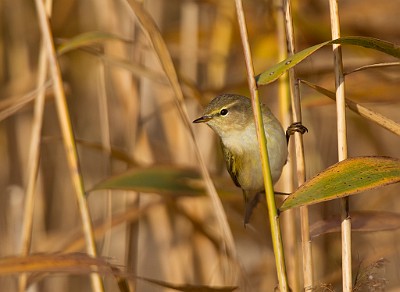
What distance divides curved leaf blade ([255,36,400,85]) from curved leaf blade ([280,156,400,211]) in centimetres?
20

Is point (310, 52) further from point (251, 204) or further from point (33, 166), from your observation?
point (251, 204)

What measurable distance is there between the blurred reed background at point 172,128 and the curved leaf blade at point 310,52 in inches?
22.5

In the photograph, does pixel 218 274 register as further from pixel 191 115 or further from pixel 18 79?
pixel 18 79

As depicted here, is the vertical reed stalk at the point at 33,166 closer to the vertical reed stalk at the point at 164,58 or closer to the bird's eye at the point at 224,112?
the vertical reed stalk at the point at 164,58

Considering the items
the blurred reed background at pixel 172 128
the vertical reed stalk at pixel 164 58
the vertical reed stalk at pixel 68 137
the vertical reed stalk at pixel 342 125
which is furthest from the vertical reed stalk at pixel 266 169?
the blurred reed background at pixel 172 128

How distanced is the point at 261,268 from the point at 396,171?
141 cm

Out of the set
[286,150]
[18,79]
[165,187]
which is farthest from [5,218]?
[286,150]

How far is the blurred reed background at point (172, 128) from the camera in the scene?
6.89 ft

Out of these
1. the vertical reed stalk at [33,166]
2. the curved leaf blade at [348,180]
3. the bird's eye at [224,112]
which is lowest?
the curved leaf blade at [348,180]

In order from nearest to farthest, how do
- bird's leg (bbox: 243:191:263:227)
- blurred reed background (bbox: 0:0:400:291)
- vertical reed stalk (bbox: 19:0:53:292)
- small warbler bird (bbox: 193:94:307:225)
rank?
vertical reed stalk (bbox: 19:0:53:292)
small warbler bird (bbox: 193:94:307:225)
bird's leg (bbox: 243:191:263:227)
blurred reed background (bbox: 0:0:400:291)

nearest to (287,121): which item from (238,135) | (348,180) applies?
(238,135)

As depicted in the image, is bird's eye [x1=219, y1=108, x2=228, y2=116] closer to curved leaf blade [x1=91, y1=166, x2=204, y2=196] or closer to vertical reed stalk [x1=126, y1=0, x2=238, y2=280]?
curved leaf blade [x1=91, y1=166, x2=204, y2=196]

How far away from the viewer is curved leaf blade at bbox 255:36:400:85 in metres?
1.17

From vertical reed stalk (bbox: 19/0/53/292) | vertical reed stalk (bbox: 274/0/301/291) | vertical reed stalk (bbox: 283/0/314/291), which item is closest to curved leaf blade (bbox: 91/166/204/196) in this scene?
vertical reed stalk (bbox: 19/0/53/292)
